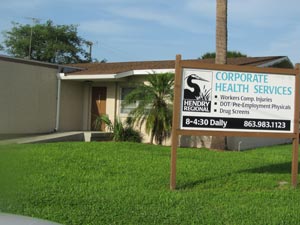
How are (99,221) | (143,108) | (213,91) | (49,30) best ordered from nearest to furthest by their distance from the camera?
1. (99,221)
2. (213,91)
3. (143,108)
4. (49,30)

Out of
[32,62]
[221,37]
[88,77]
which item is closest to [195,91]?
[221,37]

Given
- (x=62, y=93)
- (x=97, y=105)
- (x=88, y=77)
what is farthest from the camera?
(x=97, y=105)

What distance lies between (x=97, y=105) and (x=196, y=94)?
12750 mm

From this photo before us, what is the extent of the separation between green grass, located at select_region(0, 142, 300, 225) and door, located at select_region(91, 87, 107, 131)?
9.07m

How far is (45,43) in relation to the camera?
51.7m

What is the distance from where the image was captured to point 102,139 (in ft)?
60.3

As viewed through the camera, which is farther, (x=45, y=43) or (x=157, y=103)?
(x=45, y=43)

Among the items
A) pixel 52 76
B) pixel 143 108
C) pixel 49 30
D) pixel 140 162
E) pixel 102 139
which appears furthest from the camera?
pixel 49 30

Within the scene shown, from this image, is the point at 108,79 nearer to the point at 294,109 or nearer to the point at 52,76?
the point at 52,76

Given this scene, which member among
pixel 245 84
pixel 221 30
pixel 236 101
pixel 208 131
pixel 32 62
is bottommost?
pixel 208 131

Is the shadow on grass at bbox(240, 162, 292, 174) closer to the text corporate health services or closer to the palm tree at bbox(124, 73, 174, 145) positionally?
the text corporate health services

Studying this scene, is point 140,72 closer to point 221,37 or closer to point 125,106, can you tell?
point 125,106

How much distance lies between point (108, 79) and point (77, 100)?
7.44 feet

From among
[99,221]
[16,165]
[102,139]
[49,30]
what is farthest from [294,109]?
[49,30]
